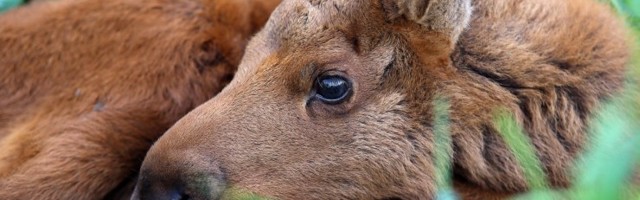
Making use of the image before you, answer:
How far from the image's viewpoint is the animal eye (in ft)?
7.67

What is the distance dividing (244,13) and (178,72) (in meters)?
0.34

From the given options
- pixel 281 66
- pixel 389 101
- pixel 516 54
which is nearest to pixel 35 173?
pixel 281 66

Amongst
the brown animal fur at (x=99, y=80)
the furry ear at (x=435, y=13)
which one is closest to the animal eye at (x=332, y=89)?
the furry ear at (x=435, y=13)

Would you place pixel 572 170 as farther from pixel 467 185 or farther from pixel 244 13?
pixel 244 13

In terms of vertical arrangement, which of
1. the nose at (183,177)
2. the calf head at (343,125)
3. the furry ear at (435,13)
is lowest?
the nose at (183,177)

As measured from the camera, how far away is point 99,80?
2793 mm

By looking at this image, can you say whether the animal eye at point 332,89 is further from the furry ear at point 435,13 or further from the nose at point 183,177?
the nose at point 183,177

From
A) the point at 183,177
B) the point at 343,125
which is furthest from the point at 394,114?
the point at 183,177

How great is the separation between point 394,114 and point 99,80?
1.04 m

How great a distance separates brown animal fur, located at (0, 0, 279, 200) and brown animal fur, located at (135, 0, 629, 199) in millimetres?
363

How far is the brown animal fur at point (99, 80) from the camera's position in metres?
2.66

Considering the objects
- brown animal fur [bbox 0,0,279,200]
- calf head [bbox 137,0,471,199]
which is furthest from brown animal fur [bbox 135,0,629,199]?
brown animal fur [bbox 0,0,279,200]

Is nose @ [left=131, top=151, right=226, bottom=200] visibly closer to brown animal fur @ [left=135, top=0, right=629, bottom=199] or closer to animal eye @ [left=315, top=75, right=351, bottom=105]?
brown animal fur @ [left=135, top=0, right=629, bottom=199]

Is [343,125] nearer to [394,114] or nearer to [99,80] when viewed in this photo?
[394,114]
